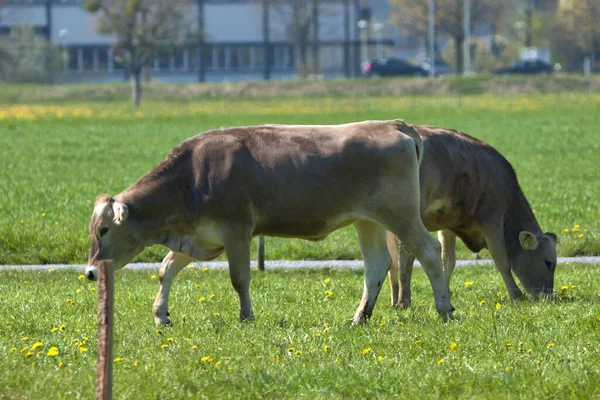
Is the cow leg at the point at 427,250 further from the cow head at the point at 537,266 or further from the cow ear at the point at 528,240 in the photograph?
the cow head at the point at 537,266

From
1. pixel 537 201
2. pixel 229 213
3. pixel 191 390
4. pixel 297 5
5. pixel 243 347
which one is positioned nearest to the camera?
pixel 191 390

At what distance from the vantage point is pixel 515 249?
1145cm

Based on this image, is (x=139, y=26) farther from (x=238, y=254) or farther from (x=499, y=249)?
(x=238, y=254)

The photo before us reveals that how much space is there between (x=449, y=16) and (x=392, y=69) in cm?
898

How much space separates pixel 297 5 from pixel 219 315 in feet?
293

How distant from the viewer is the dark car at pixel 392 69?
91000 mm

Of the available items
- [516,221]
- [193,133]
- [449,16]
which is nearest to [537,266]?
[516,221]

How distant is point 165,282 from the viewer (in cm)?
997

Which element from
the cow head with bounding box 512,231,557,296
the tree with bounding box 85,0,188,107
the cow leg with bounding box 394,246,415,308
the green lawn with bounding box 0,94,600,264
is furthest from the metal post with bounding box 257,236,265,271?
the tree with bounding box 85,0,188,107

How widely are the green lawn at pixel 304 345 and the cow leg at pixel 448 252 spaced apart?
0.77 ft

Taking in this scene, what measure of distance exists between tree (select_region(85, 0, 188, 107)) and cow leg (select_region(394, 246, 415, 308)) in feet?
213

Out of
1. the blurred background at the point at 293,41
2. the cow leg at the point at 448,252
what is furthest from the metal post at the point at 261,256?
the blurred background at the point at 293,41

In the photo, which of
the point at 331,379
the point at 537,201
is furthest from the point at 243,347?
the point at 537,201

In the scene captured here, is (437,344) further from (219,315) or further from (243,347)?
(219,315)
